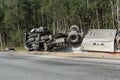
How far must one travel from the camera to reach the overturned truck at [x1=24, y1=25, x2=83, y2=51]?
113 ft

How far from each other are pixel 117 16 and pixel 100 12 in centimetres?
653

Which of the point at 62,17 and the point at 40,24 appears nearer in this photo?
the point at 62,17

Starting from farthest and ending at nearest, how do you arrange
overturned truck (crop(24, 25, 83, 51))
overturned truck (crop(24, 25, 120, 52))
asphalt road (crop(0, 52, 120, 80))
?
1. overturned truck (crop(24, 25, 83, 51))
2. overturned truck (crop(24, 25, 120, 52))
3. asphalt road (crop(0, 52, 120, 80))

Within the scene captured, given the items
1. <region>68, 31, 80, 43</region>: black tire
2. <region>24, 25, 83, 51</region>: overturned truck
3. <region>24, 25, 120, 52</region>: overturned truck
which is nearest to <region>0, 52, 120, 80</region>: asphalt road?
<region>24, 25, 120, 52</region>: overturned truck

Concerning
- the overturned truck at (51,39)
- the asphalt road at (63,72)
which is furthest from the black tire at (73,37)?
the asphalt road at (63,72)

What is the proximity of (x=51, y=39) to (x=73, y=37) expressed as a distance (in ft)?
10.2

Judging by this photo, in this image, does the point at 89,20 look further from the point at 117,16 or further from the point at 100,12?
the point at 117,16

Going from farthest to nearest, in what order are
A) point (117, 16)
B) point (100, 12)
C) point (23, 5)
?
point (23, 5), point (100, 12), point (117, 16)

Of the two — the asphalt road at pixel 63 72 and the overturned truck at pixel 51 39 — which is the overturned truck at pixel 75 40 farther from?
the asphalt road at pixel 63 72

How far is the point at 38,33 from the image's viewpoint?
126ft

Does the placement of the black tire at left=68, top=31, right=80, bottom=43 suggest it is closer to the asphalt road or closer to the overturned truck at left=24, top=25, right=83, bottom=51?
the overturned truck at left=24, top=25, right=83, bottom=51

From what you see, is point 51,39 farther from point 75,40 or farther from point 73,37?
point 75,40

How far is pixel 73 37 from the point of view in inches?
1347

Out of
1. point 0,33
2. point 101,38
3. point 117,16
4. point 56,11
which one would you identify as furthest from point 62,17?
point 0,33
